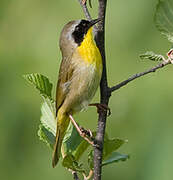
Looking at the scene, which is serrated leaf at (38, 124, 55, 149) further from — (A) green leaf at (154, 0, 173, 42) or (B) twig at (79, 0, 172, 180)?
(A) green leaf at (154, 0, 173, 42)

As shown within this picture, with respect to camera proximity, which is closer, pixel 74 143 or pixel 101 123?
pixel 101 123

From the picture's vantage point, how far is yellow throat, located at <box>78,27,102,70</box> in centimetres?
212

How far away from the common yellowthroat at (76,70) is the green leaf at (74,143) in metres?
0.45

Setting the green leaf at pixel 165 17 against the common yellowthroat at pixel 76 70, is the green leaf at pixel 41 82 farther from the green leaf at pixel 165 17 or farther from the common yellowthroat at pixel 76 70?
the common yellowthroat at pixel 76 70

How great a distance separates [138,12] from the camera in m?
2.97

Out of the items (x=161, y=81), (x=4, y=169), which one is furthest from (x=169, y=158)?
(x=4, y=169)

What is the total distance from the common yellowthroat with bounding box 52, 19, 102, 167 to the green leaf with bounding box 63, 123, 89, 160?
1.48ft

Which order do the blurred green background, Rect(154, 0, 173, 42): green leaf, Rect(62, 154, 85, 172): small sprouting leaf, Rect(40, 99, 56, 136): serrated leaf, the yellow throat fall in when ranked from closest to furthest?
Rect(154, 0, 173, 42): green leaf → Rect(62, 154, 85, 172): small sprouting leaf → Rect(40, 99, 56, 136): serrated leaf → the yellow throat → the blurred green background

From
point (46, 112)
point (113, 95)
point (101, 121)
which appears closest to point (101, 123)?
point (101, 121)

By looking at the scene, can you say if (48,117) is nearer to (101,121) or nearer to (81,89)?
(101,121)

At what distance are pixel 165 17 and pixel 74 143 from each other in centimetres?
46

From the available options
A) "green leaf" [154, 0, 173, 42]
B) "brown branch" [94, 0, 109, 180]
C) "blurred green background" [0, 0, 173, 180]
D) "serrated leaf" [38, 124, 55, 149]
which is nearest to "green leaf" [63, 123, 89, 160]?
"serrated leaf" [38, 124, 55, 149]

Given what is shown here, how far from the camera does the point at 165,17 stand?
140 cm

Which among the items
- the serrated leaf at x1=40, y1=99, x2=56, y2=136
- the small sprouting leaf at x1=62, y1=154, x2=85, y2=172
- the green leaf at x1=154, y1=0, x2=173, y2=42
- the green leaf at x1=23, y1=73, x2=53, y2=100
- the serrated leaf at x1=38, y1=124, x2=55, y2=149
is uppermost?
the green leaf at x1=154, y1=0, x2=173, y2=42
